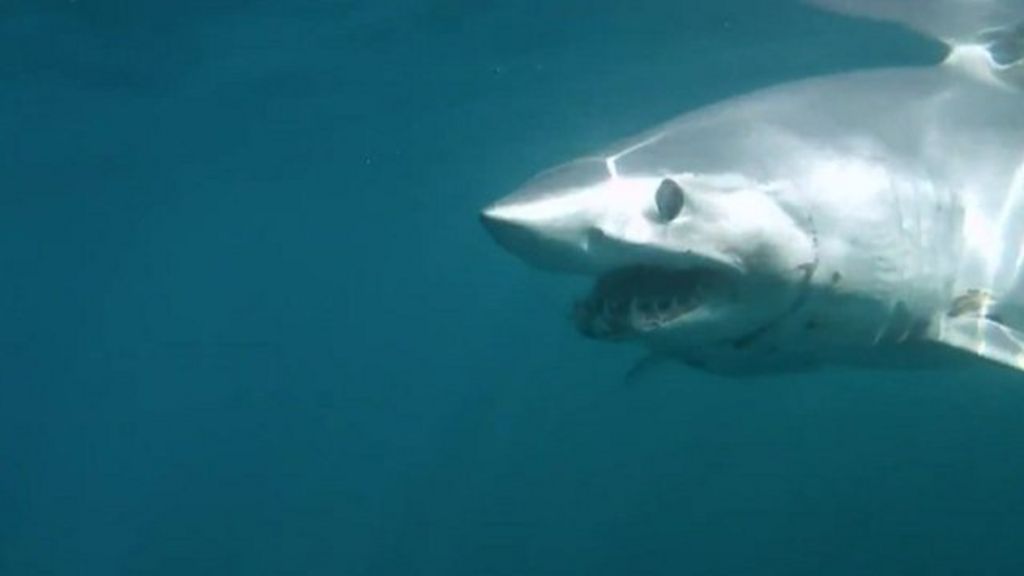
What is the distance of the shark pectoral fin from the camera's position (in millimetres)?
5277

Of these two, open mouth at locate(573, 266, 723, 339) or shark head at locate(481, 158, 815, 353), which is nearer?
shark head at locate(481, 158, 815, 353)

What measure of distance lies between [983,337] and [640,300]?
163 centimetres

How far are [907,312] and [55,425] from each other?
84295 millimetres

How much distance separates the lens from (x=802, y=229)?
5.07 meters

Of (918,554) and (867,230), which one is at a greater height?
(867,230)

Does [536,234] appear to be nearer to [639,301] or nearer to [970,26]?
[639,301]

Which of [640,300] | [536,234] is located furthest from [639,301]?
[536,234]

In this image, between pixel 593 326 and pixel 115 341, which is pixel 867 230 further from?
pixel 115 341

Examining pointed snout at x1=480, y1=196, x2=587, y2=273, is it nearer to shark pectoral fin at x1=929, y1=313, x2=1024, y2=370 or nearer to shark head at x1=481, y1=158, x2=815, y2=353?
shark head at x1=481, y1=158, x2=815, y2=353

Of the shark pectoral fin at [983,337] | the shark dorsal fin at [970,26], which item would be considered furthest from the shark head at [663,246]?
the shark dorsal fin at [970,26]

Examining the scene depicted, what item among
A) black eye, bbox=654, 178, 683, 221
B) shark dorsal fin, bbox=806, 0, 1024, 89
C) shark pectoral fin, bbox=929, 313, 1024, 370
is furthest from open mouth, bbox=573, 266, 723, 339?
shark dorsal fin, bbox=806, 0, 1024, 89

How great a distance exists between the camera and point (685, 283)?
16.1 feet

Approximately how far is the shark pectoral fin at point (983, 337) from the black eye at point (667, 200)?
5.03 feet

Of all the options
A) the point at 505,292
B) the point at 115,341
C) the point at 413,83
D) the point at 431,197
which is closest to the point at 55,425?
the point at 115,341
